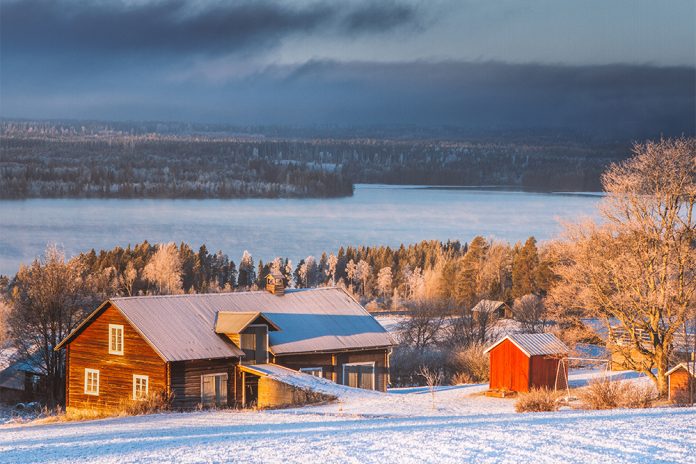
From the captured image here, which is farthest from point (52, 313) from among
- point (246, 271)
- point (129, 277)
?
point (246, 271)

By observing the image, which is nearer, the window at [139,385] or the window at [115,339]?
the window at [139,385]

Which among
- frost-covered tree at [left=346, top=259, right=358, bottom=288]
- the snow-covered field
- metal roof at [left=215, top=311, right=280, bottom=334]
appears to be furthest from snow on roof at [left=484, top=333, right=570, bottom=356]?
frost-covered tree at [left=346, top=259, right=358, bottom=288]

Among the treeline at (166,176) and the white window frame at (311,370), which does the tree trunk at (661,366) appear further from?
the treeline at (166,176)

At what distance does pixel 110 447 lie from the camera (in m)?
15.8

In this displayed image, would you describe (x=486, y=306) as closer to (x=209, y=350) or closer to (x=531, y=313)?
(x=531, y=313)

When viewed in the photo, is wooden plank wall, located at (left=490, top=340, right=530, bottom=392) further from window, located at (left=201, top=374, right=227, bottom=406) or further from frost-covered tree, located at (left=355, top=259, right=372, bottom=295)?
frost-covered tree, located at (left=355, top=259, right=372, bottom=295)

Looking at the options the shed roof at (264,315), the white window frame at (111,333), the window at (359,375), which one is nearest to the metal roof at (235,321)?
the shed roof at (264,315)

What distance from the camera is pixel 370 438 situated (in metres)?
15.6

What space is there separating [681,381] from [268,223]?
9738cm

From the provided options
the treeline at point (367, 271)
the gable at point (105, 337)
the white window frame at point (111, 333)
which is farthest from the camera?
the treeline at point (367, 271)

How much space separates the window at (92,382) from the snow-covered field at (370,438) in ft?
30.6

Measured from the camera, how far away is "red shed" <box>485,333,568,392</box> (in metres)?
33.8

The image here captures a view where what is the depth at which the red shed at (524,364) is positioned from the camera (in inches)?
1332

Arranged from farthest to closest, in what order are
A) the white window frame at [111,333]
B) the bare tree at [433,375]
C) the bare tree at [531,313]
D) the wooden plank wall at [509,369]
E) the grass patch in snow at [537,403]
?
the bare tree at [531,313]
the bare tree at [433,375]
the wooden plank wall at [509,369]
the white window frame at [111,333]
the grass patch in snow at [537,403]
